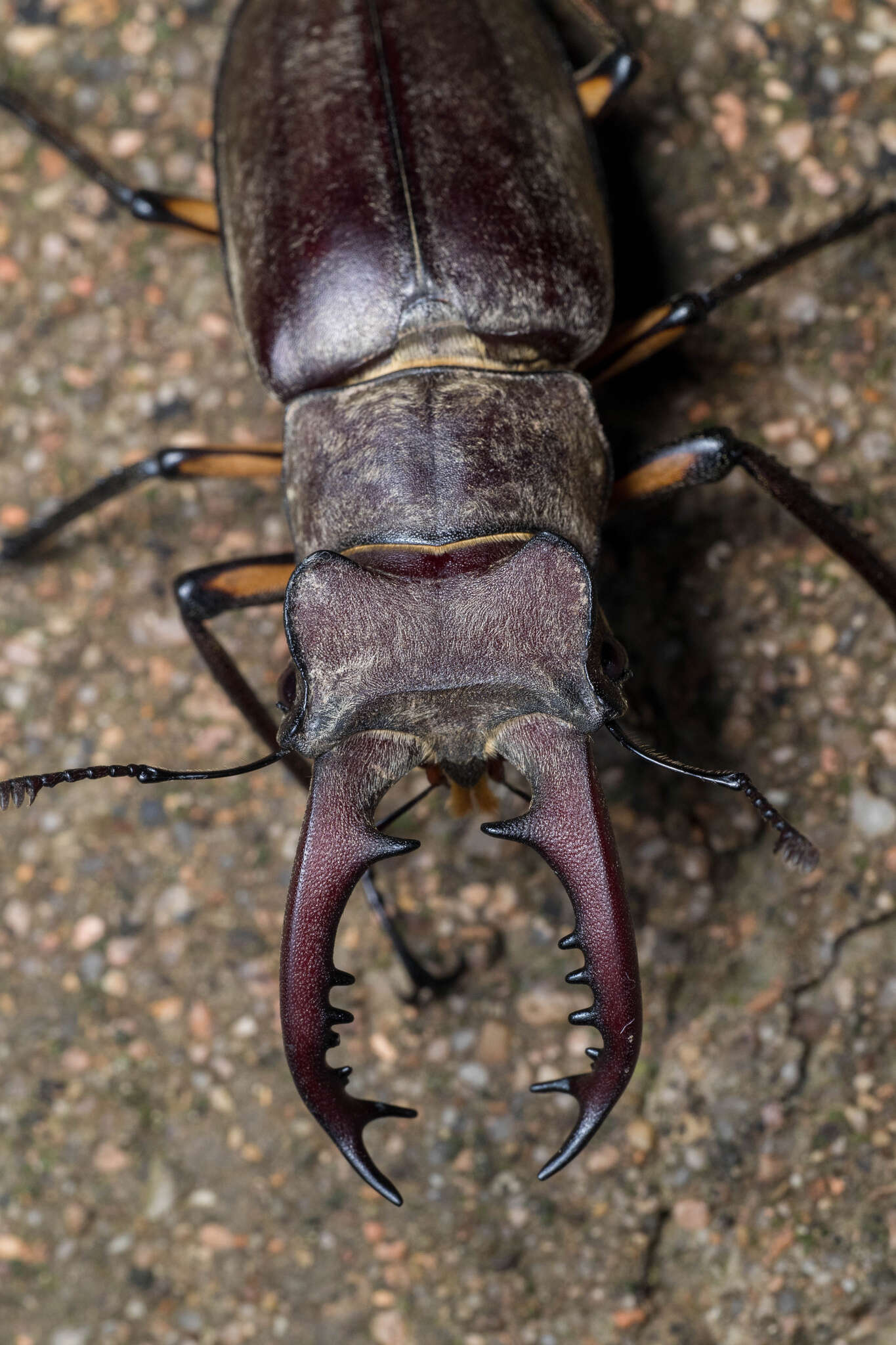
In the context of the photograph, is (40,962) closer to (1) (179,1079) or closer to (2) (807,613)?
(1) (179,1079)

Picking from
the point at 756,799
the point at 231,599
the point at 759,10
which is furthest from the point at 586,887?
the point at 759,10

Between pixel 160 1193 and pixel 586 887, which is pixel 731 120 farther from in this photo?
pixel 160 1193

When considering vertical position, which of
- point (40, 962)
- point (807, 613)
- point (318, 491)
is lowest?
point (40, 962)

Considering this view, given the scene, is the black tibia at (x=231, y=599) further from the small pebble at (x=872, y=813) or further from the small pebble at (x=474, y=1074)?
the small pebble at (x=872, y=813)

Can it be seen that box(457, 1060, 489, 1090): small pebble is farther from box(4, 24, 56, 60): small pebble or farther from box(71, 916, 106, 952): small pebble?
box(4, 24, 56, 60): small pebble

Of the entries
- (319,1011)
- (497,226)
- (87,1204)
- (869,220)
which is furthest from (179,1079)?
(869,220)

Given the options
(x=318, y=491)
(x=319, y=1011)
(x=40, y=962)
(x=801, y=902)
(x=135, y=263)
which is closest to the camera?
(x=319, y=1011)

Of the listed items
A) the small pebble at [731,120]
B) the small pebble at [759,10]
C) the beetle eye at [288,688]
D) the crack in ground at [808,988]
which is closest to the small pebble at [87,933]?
the beetle eye at [288,688]
